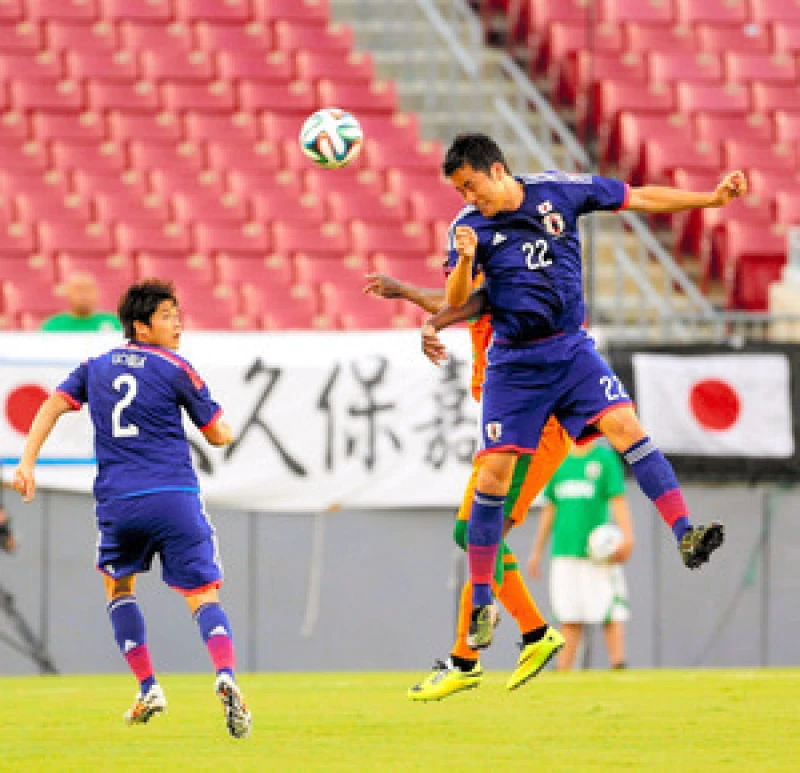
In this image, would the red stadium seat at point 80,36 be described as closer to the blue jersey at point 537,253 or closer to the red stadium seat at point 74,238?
the red stadium seat at point 74,238

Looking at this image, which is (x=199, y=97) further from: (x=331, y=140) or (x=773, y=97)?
(x=331, y=140)

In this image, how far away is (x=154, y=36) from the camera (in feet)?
64.6

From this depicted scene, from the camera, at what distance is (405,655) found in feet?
46.9

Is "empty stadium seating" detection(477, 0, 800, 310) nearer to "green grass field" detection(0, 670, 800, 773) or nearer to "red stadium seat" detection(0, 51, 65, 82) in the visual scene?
"red stadium seat" detection(0, 51, 65, 82)

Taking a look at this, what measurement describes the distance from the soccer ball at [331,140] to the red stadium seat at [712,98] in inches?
407

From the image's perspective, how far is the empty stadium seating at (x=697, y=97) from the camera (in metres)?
18.8

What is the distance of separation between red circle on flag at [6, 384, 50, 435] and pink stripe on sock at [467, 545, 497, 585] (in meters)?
5.38

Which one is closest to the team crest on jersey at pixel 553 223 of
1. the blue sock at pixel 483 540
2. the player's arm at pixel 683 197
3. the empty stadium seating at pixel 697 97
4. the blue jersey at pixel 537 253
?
the blue jersey at pixel 537 253

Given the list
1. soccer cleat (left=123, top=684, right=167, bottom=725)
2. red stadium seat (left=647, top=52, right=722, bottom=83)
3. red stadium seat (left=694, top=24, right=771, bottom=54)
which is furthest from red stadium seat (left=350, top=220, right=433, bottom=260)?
soccer cleat (left=123, top=684, right=167, bottom=725)

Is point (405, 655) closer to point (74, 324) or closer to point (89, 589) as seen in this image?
point (89, 589)

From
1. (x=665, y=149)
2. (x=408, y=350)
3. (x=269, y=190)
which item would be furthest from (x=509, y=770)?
(x=665, y=149)

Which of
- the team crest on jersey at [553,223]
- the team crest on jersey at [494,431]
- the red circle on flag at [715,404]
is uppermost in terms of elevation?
the team crest on jersey at [553,223]

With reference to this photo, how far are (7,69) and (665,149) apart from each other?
5708mm

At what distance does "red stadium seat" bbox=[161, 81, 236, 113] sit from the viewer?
19.0 m
